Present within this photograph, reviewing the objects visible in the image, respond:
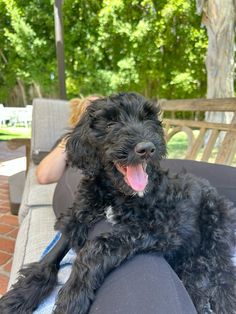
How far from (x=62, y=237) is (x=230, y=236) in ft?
2.57

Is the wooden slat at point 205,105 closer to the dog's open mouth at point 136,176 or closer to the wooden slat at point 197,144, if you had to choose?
the wooden slat at point 197,144

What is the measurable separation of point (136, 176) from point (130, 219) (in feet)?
0.62

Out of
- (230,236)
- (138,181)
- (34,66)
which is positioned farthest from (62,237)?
(34,66)

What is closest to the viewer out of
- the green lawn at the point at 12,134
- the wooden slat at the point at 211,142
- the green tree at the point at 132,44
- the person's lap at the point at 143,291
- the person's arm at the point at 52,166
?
the person's lap at the point at 143,291

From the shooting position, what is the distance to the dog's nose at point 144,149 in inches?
50.1

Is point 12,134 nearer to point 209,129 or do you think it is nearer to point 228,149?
point 209,129

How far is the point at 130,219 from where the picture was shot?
1.40 m

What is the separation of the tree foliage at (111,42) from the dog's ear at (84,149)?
1203 centimetres

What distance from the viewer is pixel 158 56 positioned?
14422 mm

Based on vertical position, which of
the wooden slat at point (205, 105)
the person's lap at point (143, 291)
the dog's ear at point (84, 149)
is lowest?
the person's lap at point (143, 291)

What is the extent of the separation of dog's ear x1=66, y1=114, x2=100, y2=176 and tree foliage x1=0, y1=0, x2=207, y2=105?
12028mm

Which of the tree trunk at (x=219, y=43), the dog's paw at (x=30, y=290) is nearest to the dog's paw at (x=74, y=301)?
the dog's paw at (x=30, y=290)

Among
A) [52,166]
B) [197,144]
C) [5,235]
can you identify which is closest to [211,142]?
[197,144]

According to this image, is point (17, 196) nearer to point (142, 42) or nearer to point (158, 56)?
point (142, 42)
